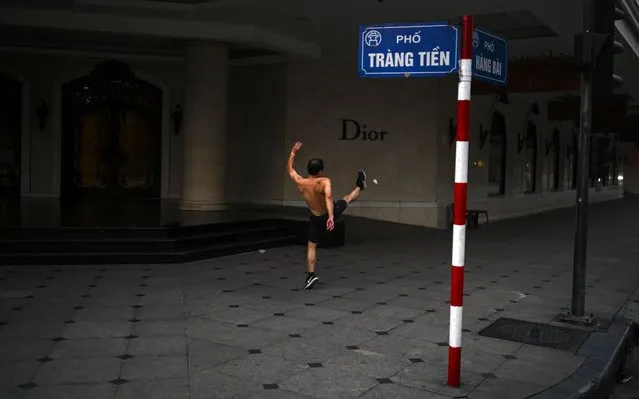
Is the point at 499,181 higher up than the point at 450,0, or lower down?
lower down

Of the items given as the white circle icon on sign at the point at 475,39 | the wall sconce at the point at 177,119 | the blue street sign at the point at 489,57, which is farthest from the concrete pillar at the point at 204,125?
the white circle icon on sign at the point at 475,39

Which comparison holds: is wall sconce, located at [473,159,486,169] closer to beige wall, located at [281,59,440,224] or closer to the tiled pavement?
beige wall, located at [281,59,440,224]

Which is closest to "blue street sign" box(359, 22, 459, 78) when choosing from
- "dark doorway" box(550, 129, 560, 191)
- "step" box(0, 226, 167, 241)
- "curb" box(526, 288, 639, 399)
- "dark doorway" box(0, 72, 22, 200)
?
"curb" box(526, 288, 639, 399)

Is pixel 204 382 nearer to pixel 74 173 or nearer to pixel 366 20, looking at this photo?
pixel 366 20

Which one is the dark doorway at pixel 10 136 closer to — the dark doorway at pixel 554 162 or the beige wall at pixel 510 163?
the beige wall at pixel 510 163

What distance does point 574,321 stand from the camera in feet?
21.9

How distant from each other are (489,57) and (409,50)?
66 cm

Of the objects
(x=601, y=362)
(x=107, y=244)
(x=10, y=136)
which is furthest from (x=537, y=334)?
(x=10, y=136)

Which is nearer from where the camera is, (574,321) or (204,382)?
(204,382)

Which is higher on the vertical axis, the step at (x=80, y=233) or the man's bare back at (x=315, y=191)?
the man's bare back at (x=315, y=191)

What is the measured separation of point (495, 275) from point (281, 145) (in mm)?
8067

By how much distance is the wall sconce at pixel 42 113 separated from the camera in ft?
53.2

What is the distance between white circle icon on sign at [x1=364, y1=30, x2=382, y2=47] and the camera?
4.52 m

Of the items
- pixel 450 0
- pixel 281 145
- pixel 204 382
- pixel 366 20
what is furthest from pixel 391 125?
pixel 204 382
